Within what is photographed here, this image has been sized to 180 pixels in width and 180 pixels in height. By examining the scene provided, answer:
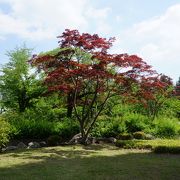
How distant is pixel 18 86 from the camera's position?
70.4ft

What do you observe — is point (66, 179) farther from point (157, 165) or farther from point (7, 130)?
point (7, 130)

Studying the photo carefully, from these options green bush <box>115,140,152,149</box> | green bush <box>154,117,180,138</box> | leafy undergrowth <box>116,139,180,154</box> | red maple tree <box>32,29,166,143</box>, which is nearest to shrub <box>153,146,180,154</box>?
leafy undergrowth <box>116,139,180,154</box>

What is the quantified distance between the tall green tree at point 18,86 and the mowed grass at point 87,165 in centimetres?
841

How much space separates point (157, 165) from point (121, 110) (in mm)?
11943

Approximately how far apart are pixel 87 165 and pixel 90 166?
19cm

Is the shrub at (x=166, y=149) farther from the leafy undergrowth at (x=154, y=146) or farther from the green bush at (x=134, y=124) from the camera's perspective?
the green bush at (x=134, y=124)

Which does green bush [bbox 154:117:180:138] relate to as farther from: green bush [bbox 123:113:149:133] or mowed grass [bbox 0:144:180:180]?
mowed grass [bbox 0:144:180:180]

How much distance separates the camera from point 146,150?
526 inches

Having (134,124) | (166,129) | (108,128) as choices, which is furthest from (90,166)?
(166,129)

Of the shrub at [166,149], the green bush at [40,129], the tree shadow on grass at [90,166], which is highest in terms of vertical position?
the green bush at [40,129]

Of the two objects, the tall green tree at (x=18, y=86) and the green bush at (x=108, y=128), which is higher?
the tall green tree at (x=18, y=86)

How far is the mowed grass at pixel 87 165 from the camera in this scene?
8.98 meters

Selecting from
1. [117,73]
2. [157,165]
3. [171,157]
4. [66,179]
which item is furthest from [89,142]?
[66,179]

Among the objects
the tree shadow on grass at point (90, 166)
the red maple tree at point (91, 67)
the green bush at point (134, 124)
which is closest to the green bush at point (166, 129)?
the green bush at point (134, 124)
